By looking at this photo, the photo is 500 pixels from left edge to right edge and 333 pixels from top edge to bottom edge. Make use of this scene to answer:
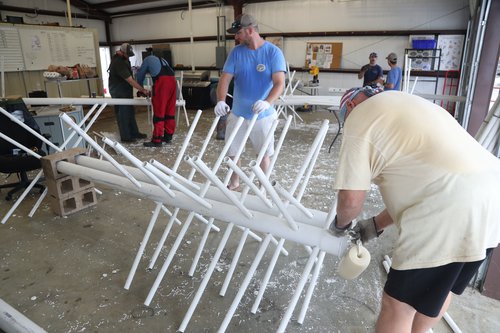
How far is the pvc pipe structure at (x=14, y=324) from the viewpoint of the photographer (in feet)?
2.76

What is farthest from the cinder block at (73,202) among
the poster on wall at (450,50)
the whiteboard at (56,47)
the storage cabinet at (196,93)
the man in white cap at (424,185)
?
the poster on wall at (450,50)

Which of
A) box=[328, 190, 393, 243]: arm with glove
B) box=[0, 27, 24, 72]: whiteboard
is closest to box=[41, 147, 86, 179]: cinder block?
box=[328, 190, 393, 243]: arm with glove

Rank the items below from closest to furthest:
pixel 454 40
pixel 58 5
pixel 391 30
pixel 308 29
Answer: pixel 454 40 < pixel 391 30 < pixel 308 29 < pixel 58 5

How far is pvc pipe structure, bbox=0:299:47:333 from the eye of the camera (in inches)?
33.1

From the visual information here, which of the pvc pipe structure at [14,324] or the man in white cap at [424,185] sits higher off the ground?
the man in white cap at [424,185]

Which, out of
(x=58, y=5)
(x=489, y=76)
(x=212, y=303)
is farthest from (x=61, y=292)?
(x=58, y=5)

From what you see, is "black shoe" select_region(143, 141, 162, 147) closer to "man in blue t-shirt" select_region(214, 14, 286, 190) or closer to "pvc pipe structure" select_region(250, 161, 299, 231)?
"man in blue t-shirt" select_region(214, 14, 286, 190)

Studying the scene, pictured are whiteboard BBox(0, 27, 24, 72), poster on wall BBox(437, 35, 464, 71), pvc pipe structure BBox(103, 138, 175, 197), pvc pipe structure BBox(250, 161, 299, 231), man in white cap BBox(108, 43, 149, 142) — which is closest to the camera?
pvc pipe structure BBox(250, 161, 299, 231)

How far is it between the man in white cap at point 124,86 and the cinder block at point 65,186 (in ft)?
7.41

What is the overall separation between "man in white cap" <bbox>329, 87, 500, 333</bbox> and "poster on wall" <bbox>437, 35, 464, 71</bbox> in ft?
23.9

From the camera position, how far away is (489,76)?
8.86 ft

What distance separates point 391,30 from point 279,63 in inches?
250

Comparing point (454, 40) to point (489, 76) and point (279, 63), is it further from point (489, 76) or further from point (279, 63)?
point (279, 63)

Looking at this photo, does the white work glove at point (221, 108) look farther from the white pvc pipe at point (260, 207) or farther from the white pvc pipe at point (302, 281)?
the white pvc pipe at point (302, 281)
